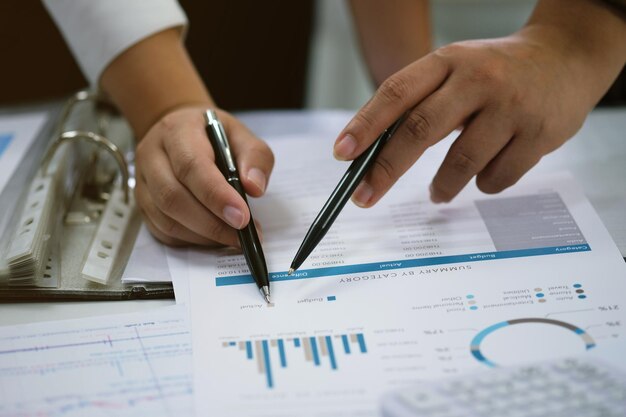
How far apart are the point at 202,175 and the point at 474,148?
0.23 metres

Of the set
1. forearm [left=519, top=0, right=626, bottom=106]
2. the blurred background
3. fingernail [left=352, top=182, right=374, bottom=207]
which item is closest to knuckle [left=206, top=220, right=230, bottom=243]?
fingernail [left=352, top=182, right=374, bottom=207]

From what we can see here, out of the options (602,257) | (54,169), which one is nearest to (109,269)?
(54,169)

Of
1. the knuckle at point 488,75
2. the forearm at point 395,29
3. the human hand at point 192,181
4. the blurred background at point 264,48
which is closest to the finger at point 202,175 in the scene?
the human hand at point 192,181

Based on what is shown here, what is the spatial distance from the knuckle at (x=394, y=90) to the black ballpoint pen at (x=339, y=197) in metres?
0.02

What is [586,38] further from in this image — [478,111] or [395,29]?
[395,29]

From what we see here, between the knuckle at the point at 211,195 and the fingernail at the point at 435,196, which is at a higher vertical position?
the knuckle at the point at 211,195

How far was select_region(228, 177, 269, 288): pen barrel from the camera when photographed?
Result: 508 mm

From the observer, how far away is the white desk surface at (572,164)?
1.67ft

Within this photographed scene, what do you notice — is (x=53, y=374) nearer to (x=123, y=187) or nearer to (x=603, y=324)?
(x=123, y=187)

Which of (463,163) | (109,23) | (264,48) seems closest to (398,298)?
(463,163)

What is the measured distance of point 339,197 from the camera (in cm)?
53

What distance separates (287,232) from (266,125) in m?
0.28

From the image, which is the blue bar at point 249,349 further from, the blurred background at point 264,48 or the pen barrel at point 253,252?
the blurred background at point 264,48

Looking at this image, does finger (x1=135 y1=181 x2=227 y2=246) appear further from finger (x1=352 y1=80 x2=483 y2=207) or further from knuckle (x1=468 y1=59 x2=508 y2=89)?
knuckle (x1=468 y1=59 x2=508 y2=89)
